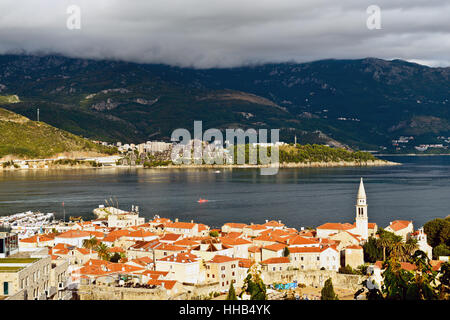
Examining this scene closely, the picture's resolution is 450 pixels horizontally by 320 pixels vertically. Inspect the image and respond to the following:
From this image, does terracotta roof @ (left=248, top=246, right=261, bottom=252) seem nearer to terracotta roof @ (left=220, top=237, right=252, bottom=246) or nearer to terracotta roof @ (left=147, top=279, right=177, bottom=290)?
terracotta roof @ (left=220, top=237, right=252, bottom=246)

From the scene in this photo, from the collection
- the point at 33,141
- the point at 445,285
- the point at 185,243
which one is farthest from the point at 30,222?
the point at 33,141

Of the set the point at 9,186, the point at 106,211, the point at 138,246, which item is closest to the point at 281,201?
the point at 106,211

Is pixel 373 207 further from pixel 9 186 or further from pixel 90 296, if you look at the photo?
pixel 9 186

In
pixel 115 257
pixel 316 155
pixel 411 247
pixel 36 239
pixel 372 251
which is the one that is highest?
pixel 316 155

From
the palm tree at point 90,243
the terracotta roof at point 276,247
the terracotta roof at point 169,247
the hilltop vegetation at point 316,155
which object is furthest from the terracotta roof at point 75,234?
the hilltop vegetation at point 316,155

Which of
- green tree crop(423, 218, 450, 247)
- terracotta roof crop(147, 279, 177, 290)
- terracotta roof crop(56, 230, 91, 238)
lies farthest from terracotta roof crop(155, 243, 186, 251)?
green tree crop(423, 218, 450, 247)

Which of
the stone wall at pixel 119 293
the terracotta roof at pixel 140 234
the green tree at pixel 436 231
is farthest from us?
the terracotta roof at pixel 140 234

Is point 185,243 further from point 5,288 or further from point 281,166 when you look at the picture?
point 281,166

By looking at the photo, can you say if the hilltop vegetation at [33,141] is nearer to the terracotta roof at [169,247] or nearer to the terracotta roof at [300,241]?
the terracotta roof at [169,247]
